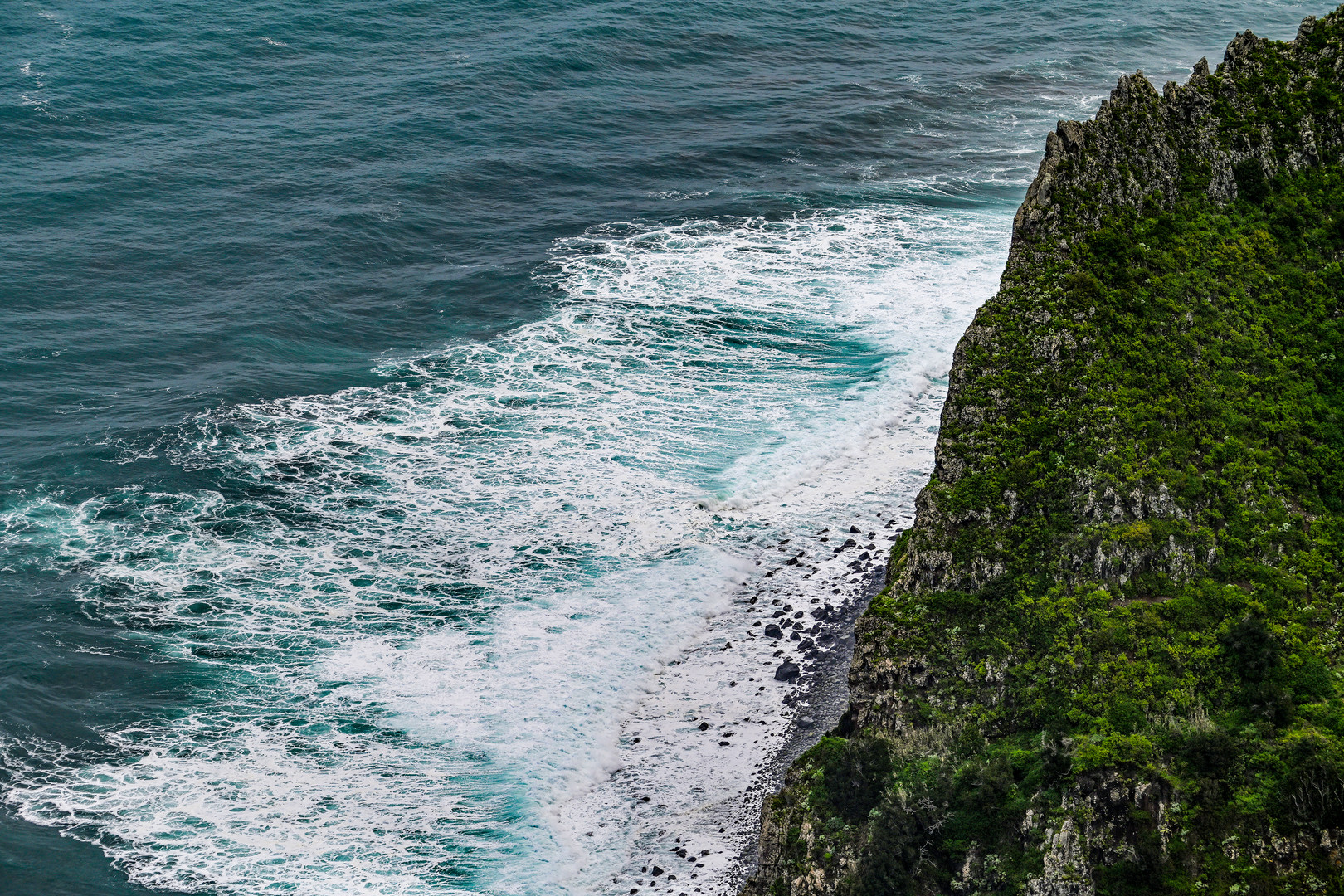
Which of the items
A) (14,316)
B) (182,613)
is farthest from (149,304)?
(182,613)

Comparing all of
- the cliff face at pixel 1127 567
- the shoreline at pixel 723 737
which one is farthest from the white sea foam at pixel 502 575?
the cliff face at pixel 1127 567

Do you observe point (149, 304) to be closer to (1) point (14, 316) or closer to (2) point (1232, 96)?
(1) point (14, 316)

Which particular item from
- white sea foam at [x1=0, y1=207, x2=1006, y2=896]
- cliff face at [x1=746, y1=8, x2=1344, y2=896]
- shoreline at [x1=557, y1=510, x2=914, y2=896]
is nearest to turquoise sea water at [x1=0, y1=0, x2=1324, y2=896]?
white sea foam at [x1=0, y1=207, x2=1006, y2=896]

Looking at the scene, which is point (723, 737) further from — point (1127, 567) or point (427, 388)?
point (427, 388)

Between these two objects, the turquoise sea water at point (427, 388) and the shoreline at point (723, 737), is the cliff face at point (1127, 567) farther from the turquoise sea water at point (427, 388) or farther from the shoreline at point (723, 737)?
the turquoise sea water at point (427, 388)

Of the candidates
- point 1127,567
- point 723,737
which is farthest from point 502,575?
point 1127,567
